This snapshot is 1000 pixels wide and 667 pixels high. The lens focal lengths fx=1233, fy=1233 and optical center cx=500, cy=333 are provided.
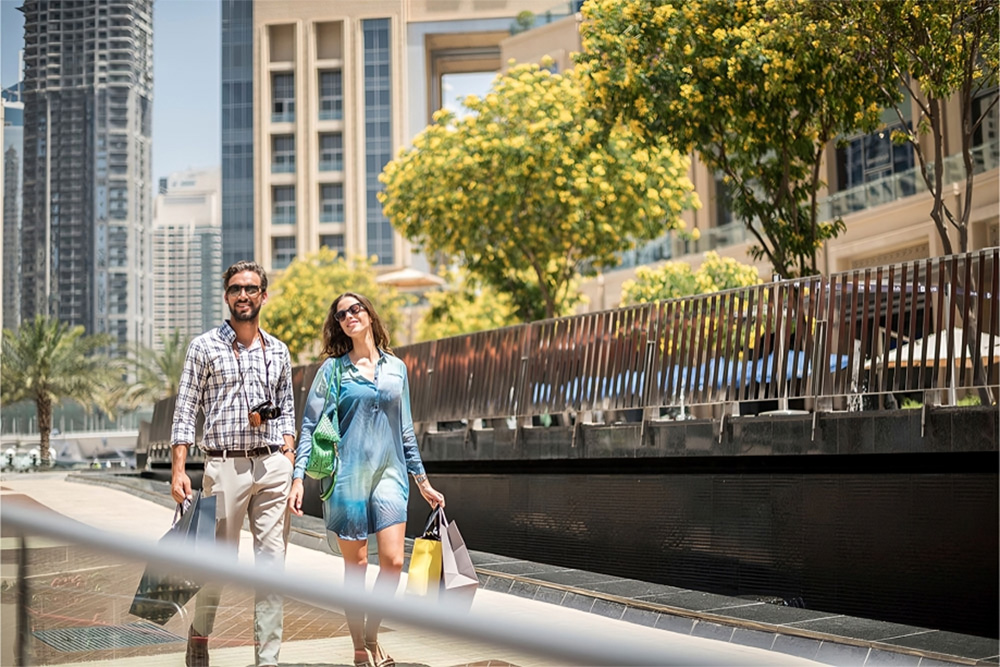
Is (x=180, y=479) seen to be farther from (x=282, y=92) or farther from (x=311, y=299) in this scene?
(x=282, y=92)

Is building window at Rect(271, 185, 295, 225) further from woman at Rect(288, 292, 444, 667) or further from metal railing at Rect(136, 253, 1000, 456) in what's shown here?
woman at Rect(288, 292, 444, 667)

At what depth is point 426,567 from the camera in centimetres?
553

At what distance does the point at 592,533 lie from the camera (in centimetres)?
1209

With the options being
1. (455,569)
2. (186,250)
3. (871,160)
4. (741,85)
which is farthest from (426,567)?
(186,250)

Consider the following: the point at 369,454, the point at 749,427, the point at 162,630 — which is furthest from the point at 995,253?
the point at 162,630

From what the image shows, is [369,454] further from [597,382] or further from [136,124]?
[136,124]

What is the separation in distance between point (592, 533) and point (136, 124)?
75692mm

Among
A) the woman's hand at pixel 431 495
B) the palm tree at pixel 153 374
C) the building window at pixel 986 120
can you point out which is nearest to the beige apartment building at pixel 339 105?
the palm tree at pixel 153 374

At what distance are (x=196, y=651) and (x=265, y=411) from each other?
3.37 m

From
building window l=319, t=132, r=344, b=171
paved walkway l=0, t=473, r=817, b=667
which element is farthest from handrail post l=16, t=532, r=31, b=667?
building window l=319, t=132, r=344, b=171

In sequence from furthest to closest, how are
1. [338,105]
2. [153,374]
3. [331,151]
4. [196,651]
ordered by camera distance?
[338,105] < [331,151] < [153,374] < [196,651]

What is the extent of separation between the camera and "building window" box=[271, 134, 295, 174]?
70.4m

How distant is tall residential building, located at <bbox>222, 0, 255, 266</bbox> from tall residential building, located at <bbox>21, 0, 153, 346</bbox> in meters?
4.69

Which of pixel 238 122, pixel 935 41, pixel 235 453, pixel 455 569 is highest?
pixel 238 122
